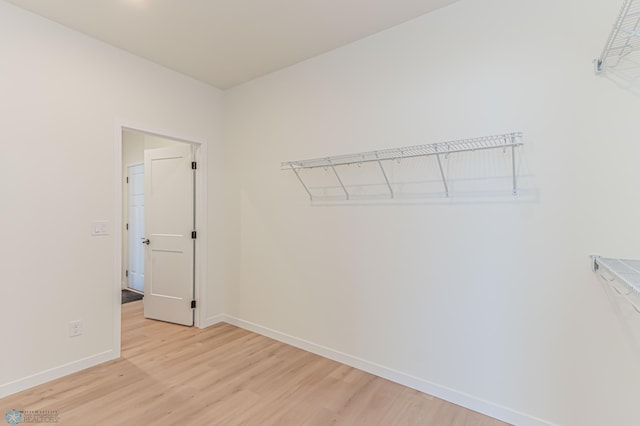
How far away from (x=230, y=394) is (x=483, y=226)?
213 centimetres

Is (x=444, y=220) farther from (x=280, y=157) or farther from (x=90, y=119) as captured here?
(x=90, y=119)

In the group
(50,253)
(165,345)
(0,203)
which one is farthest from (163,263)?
(0,203)

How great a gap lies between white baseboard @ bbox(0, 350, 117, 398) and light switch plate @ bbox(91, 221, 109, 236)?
104 cm

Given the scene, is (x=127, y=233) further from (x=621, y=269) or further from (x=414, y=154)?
(x=621, y=269)

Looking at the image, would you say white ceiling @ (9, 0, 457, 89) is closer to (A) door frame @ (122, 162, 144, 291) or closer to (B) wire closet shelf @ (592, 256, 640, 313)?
(B) wire closet shelf @ (592, 256, 640, 313)

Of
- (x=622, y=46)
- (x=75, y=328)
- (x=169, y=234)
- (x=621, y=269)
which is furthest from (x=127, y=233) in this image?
(x=622, y=46)

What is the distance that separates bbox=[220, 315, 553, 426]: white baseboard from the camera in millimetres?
1904

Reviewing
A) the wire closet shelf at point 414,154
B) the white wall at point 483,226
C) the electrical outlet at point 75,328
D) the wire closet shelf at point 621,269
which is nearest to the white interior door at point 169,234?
the electrical outlet at point 75,328

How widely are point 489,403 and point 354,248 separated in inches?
54.5

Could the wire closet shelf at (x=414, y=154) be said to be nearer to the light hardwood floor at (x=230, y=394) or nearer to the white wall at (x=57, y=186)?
the light hardwood floor at (x=230, y=394)

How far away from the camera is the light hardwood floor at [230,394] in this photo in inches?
77.0

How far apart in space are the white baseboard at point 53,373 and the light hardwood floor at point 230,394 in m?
0.06

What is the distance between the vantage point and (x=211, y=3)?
85.1 inches

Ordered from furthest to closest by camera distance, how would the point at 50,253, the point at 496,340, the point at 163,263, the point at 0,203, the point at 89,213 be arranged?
the point at 163,263 → the point at 89,213 → the point at 50,253 → the point at 0,203 → the point at 496,340
